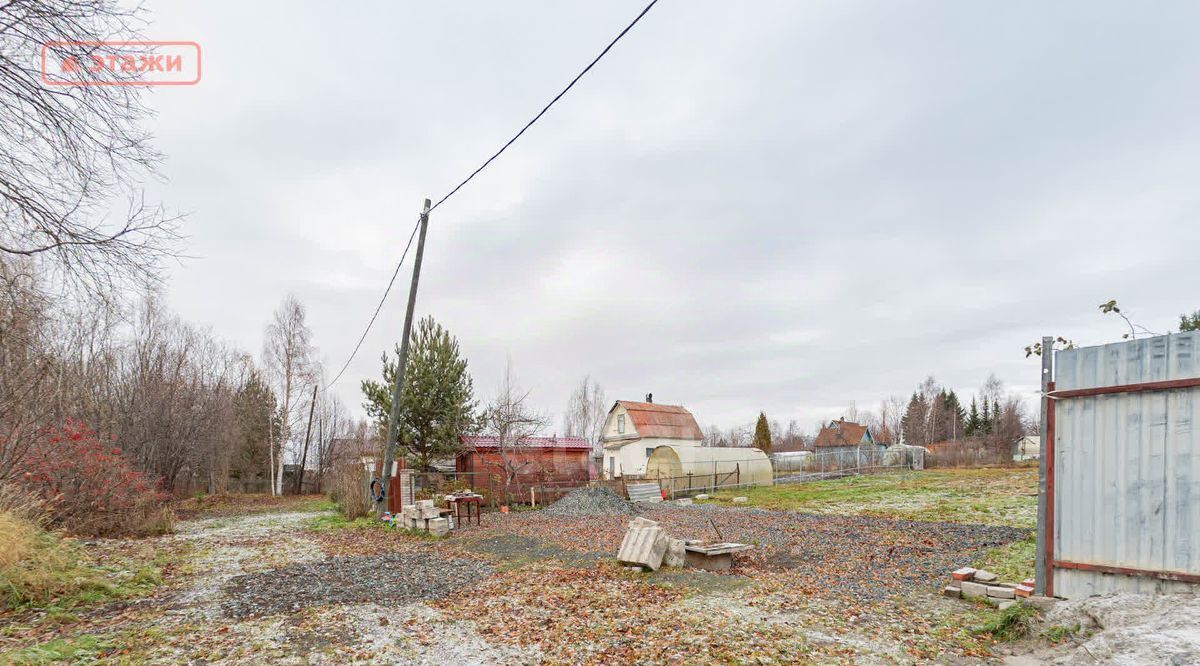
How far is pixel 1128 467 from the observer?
5.43 metres

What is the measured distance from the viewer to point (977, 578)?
289 inches

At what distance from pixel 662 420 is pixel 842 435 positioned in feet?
115

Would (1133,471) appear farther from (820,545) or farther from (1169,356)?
(820,545)

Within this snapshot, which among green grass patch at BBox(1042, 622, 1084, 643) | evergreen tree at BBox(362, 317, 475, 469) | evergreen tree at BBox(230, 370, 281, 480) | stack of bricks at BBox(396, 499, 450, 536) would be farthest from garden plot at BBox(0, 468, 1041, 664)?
evergreen tree at BBox(230, 370, 281, 480)

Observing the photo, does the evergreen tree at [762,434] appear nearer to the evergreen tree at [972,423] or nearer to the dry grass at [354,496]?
the evergreen tree at [972,423]

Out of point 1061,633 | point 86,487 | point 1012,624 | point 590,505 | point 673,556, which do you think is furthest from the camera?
point 590,505

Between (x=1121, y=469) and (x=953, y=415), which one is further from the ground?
(x=1121, y=469)

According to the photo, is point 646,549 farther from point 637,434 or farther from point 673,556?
point 637,434

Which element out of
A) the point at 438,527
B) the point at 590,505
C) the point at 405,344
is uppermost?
the point at 405,344

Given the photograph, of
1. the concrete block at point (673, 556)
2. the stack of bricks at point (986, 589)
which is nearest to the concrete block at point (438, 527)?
the concrete block at point (673, 556)

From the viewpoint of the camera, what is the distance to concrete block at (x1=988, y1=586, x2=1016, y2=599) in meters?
6.69

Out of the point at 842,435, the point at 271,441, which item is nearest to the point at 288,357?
the point at 271,441

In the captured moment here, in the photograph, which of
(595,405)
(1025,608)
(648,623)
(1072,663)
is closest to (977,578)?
(1025,608)

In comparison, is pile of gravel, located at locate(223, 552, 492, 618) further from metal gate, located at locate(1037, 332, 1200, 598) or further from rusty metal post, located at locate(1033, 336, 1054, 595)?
metal gate, located at locate(1037, 332, 1200, 598)
